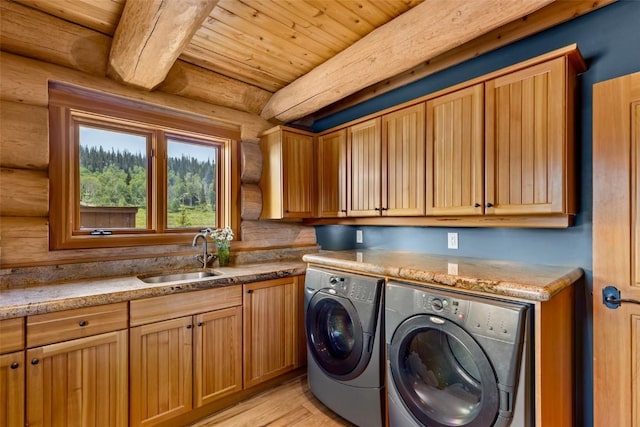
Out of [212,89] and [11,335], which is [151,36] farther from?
[11,335]

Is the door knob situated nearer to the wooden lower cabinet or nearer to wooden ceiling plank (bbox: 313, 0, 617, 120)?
wooden ceiling plank (bbox: 313, 0, 617, 120)

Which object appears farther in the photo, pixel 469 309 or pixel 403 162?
pixel 403 162

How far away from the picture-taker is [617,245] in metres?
1.49

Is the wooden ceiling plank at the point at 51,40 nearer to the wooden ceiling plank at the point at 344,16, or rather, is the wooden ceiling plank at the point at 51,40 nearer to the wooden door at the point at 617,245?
the wooden ceiling plank at the point at 344,16

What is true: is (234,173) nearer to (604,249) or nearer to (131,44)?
(131,44)

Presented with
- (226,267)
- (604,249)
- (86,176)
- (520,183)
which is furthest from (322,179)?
(604,249)

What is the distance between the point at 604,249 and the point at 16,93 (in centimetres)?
345

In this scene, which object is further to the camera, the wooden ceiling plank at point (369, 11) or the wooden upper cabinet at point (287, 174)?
the wooden upper cabinet at point (287, 174)

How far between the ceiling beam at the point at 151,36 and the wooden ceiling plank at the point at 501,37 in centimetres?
157

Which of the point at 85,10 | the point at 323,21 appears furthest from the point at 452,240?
the point at 85,10

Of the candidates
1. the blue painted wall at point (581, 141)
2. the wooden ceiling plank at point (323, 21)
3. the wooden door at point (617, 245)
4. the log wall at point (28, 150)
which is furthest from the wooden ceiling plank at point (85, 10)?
the wooden door at point (617, 245)

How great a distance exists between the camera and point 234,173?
2826 millimetres

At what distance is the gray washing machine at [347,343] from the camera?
1758 mm

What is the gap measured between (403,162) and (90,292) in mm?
2145
